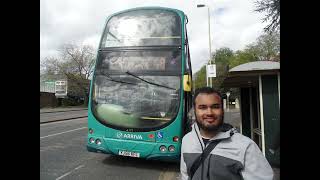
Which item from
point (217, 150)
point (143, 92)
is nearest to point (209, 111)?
point (217, 150)

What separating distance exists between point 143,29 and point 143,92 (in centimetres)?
160

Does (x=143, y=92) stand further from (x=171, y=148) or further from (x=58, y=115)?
(x=58, y=115)

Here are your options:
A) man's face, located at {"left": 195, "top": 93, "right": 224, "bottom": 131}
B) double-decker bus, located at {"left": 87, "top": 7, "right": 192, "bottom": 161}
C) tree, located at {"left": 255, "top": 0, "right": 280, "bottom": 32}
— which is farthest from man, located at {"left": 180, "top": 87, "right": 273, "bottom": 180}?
tree, located at {"left": 255, "top": 0, "right": 280, "bottom": 32}

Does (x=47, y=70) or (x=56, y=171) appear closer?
(x=56, y=171)

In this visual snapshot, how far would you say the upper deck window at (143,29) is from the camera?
8.05 meters

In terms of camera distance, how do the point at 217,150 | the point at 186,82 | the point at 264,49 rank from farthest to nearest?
the point at 264,49, the point at 186,82, the point at 217,150

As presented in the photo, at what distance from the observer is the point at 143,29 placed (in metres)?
8.30

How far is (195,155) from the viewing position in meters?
2.43
